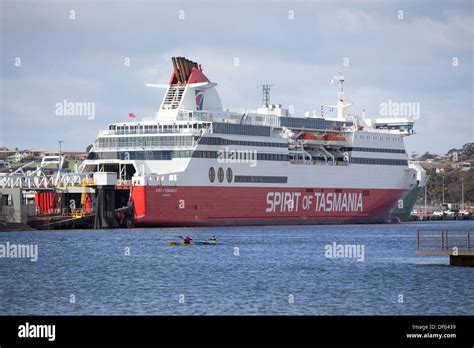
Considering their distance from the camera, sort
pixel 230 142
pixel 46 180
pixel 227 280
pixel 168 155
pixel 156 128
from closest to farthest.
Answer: pixel 227 280 < pixel 46 180 < pixel 168 155 < pixel 156 128 < pixel 230 142

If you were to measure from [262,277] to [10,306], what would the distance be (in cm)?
1453

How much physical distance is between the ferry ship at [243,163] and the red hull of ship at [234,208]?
10 cm

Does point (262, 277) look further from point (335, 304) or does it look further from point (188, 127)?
point (188, 127)

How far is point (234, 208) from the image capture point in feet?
334

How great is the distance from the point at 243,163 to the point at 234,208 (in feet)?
14.3

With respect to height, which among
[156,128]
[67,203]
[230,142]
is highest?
[156,128]

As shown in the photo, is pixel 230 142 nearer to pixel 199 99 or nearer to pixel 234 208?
pixel 199 99

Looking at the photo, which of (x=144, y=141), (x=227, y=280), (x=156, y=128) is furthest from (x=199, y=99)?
(x=227, y=280)

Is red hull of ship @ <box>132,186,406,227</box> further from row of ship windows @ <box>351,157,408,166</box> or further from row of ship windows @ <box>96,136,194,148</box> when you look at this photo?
row of ship windows @ <box>96,136,194,148</box>

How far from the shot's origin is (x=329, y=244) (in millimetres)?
78688

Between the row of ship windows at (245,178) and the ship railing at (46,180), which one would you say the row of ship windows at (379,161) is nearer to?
the row of ship windows at (245,178)

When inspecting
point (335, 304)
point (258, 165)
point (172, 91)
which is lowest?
point (335, 304)
